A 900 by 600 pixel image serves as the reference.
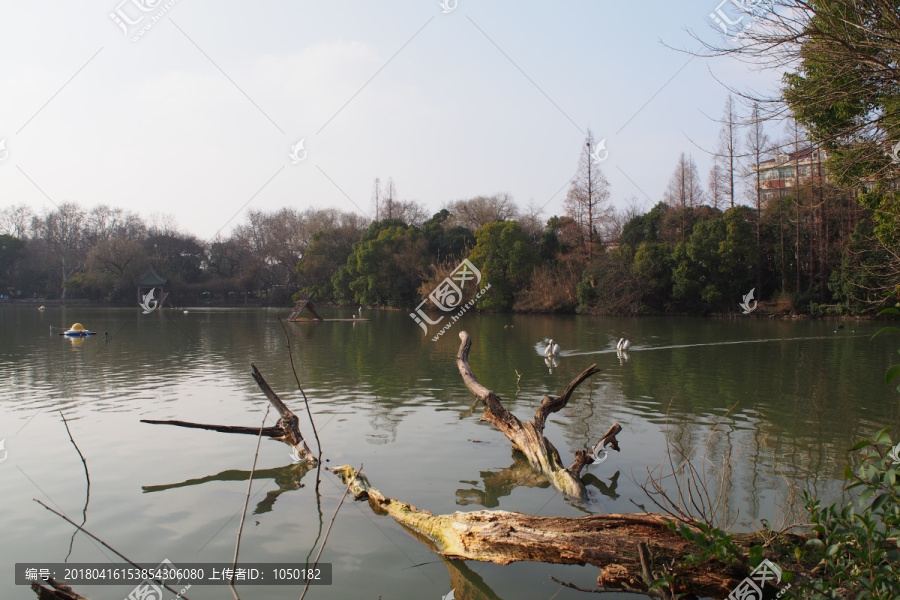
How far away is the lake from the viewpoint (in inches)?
189

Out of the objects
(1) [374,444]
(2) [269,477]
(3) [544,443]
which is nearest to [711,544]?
(3) [544,443]

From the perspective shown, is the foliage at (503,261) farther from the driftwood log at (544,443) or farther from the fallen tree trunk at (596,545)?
the fallen tree trunk at (596,545)

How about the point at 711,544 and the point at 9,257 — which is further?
the point at 9,257

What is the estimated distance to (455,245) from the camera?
150 feet

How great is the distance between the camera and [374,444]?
7.75 meters

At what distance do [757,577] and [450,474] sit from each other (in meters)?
3.66

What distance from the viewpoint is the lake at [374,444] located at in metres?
4.81

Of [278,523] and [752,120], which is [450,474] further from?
[752,120]

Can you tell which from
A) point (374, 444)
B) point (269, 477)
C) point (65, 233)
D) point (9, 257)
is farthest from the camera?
point (65, 233)

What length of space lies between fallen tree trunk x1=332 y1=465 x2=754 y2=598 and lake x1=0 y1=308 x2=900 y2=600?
19 centimetres

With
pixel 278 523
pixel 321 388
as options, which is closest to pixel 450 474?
pixel 278 523

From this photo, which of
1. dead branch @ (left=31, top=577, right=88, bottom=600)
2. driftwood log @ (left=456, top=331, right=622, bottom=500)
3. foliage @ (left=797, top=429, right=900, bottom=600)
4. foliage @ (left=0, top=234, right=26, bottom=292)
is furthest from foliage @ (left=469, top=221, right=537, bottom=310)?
foliage @ (left=0, top=234, right=26, bottom=292)

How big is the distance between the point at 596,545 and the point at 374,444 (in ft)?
13.9

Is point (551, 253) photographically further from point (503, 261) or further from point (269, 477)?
point (269, 477)
